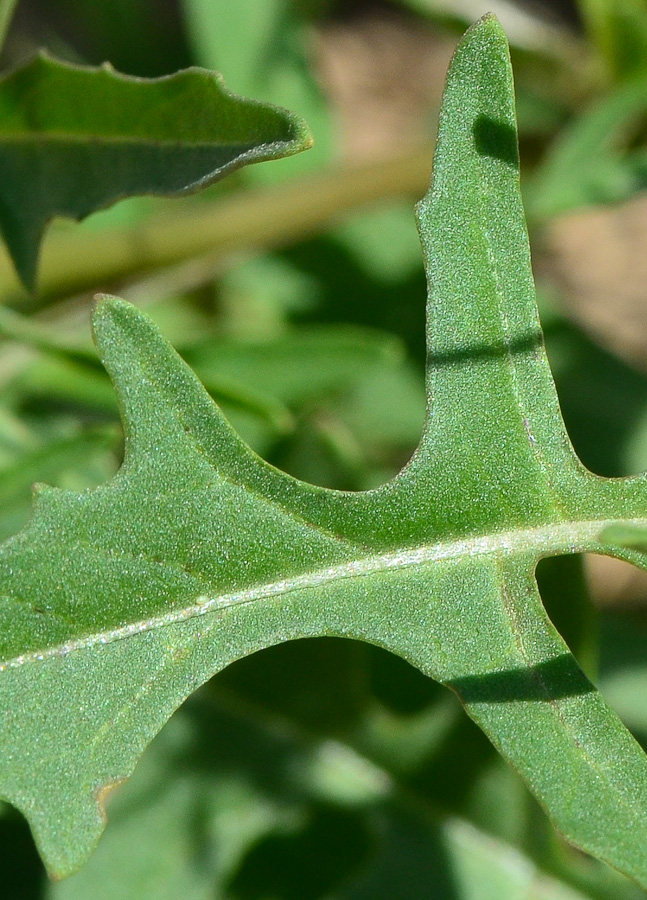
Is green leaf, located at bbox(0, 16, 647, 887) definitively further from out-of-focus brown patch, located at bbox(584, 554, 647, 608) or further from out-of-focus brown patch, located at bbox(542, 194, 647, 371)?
out-of-focus brown patch, located at bbox(542, 194, 647, 371)

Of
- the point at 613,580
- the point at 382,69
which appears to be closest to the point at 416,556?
the point at 613,580

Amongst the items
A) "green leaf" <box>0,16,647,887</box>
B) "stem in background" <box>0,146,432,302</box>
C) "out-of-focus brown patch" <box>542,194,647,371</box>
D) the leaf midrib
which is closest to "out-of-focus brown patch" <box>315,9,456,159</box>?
"out-of-focus brown patch" <box>542,194,647,371</box>

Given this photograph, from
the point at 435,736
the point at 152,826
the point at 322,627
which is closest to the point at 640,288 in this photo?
the point at 435,736

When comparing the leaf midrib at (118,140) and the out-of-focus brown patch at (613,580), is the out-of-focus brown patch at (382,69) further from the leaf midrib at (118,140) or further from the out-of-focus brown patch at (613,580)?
the leaf midrib at (118,140)

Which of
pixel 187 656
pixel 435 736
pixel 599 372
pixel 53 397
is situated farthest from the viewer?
pixel 599 372

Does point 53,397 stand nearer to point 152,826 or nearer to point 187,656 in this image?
point 152,826

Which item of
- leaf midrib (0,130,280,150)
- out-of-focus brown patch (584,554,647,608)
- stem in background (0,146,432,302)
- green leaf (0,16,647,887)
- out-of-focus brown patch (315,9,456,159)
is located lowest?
out-of-focus brown patch (584,554,647,608)
